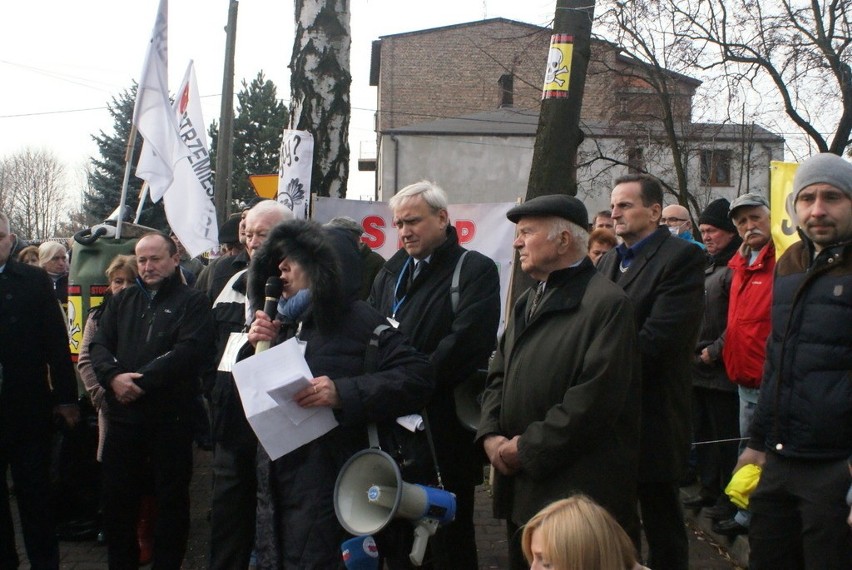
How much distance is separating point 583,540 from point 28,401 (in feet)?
11.7

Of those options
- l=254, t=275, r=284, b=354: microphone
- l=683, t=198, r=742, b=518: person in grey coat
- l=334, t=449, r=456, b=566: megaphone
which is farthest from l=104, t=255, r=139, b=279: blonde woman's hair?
l=683, t=198, r=742, b=518: person in grey coat

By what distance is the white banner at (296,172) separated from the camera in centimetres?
694

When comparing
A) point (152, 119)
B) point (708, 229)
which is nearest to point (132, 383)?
point (152, 119)

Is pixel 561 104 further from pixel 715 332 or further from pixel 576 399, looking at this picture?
pixel 576 399

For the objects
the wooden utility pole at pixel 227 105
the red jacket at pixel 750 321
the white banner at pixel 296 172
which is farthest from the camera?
the wooden utility pole at pixel 227 105

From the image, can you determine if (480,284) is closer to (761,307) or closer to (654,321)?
(654,321)

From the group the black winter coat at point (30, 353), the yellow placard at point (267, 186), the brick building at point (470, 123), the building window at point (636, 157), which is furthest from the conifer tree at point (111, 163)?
the black winter coat at point (30, 353)

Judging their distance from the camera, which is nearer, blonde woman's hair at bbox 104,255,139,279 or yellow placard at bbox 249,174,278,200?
blonde woman's hair at bbox 104,255,139,279

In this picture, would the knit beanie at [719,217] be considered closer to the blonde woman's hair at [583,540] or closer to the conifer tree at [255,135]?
the blonde woman's hair at [583,540]

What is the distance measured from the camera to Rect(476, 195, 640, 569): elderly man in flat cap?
3.21m

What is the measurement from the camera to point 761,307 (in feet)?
16.7

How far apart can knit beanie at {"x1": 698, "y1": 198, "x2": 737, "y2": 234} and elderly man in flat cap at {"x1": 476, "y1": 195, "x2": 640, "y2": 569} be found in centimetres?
283

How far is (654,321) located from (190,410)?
262cm

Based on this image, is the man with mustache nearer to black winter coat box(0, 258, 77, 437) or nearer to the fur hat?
the fur hat
